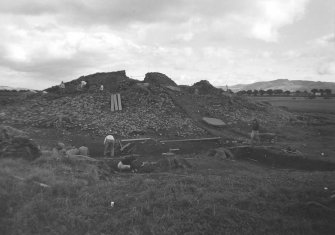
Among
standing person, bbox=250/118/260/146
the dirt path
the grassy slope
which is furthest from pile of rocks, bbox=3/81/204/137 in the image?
the grassy slope

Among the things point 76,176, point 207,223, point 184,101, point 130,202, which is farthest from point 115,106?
point 207,223

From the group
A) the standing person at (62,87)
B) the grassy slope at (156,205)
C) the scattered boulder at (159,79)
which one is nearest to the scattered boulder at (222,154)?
the grassy slope at (156,205)

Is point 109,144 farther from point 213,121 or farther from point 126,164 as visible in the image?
point 213,121

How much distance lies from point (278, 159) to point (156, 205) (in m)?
7.86

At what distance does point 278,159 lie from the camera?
1265cm

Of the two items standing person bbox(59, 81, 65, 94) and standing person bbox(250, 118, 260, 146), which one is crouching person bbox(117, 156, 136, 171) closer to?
standing person bbox(250, 118, 260, 146)

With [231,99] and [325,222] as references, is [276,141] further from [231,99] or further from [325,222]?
[325,222]

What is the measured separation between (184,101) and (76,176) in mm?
13474

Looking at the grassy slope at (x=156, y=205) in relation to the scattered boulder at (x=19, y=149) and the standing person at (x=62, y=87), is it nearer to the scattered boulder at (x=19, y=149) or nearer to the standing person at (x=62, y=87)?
the scattered boulder at (x=19, y=149)

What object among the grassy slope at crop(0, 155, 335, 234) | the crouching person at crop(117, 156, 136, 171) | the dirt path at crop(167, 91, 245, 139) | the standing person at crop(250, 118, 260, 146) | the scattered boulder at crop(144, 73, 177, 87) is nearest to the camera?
the grassy slope at crop(0, 155, 335, 234)

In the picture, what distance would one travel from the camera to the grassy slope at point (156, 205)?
18.4ft

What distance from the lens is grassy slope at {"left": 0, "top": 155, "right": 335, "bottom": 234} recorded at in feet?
18.4

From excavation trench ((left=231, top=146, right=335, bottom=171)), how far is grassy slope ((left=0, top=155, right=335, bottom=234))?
12.7 feet

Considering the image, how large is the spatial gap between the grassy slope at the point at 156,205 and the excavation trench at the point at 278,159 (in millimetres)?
3883
